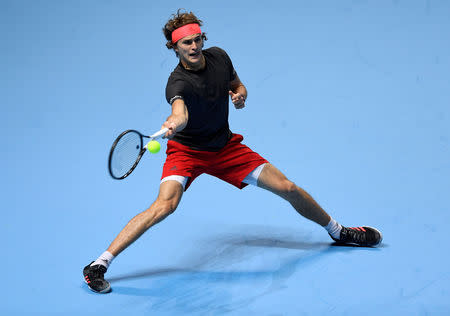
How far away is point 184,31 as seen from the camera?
3.82 metres

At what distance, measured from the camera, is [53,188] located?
5.07 m

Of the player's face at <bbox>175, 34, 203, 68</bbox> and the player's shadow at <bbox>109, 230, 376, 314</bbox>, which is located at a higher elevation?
the player's face at <bbox>175, 34, 203, 68</bbox>

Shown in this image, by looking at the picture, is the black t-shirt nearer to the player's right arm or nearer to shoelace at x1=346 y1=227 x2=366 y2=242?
the player's right arm

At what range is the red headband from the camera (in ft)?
12.5

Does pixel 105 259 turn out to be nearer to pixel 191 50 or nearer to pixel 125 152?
pixel 125 152

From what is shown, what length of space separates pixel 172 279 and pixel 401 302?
1.30 metres

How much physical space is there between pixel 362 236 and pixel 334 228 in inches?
7.2

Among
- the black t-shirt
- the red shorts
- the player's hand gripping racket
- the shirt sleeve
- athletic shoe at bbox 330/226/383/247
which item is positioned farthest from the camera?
athletic shoe at bbox 330/226/383/247

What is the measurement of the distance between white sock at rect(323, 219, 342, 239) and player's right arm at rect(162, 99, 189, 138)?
1224 millimetres

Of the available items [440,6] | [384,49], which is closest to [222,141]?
[384,49]

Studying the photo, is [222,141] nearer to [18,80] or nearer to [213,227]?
[213,227]

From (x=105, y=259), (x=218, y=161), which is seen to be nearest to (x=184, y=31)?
(x=218, y=161)

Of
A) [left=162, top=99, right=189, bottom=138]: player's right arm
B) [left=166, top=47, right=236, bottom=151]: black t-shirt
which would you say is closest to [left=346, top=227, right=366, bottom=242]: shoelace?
[left=166, top=47, right=236, bottom=151]: black t-shirt

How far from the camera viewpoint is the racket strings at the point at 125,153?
3.35 m
